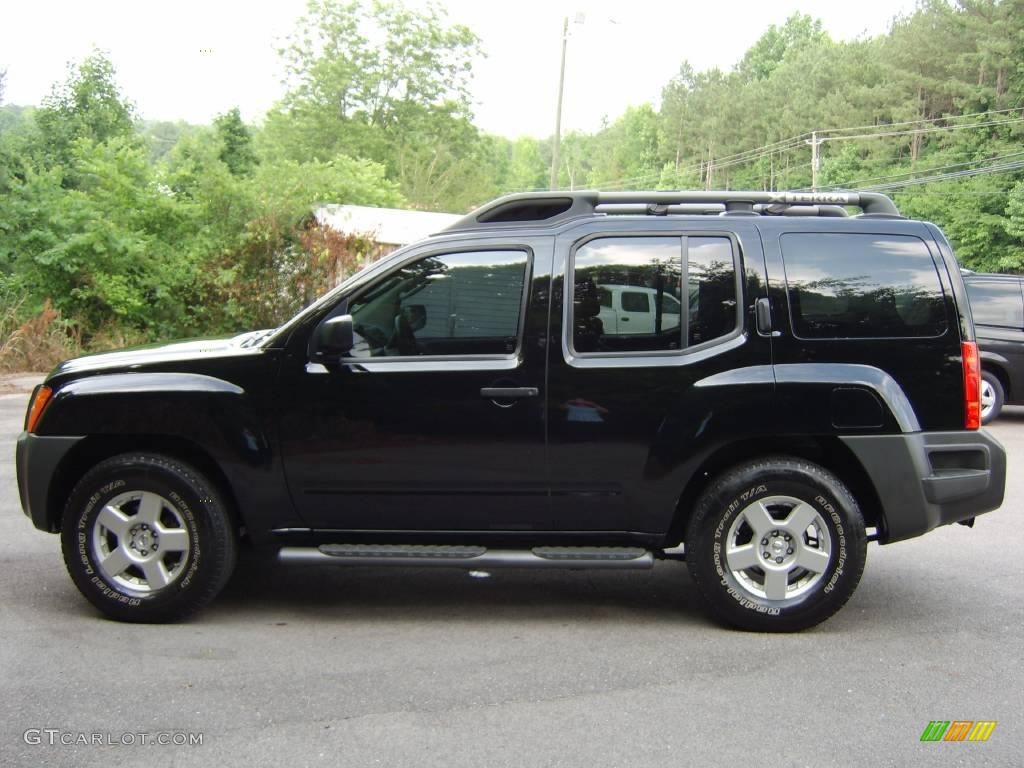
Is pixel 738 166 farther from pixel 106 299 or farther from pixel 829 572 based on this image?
pixel 829 572

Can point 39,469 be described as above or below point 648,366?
below

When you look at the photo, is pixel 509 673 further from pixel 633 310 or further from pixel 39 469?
pixel 39 469

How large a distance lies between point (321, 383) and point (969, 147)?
45.9 metres

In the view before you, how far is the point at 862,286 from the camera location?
4852 mm

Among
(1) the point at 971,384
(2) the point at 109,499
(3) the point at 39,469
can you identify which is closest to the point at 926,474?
(1) the point at 971,384

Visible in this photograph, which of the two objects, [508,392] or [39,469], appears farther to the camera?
[39,469]

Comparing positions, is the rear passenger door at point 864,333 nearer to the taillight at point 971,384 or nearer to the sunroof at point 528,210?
the taillight at point 971,384

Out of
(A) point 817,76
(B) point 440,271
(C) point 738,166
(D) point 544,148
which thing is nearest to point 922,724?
(B) point 440,271

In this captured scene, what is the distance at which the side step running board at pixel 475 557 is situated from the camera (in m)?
4.80

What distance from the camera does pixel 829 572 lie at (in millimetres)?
4785

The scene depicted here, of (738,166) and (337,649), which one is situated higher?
(738,166)

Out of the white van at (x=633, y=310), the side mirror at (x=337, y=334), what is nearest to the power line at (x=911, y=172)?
the white van at (x=633, y=310)

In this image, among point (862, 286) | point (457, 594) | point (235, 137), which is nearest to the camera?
point (862, 286)

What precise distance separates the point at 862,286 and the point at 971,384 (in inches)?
27.0
